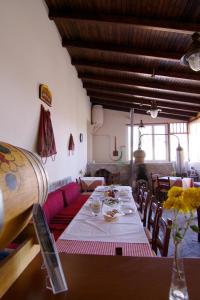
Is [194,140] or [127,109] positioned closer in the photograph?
[194,140]

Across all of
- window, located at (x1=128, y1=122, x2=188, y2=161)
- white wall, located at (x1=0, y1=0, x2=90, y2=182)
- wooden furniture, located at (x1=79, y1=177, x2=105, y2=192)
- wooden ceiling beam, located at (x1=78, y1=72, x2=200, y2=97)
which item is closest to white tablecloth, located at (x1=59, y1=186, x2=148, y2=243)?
white wall, located at (x1=0, y1=0, x2=90, y2=182)

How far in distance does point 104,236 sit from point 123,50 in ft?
11.2

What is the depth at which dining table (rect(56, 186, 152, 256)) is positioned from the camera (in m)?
1.39

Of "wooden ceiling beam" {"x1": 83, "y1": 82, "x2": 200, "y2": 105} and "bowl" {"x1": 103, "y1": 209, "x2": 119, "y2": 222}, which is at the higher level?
"wooden ceiling beam" {"x1": 83, "y1": 82, "x2": 200, "y2": 105}

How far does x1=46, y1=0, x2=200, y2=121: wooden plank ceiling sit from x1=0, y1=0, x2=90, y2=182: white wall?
45cm

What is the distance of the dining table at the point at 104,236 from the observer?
54.6 inches

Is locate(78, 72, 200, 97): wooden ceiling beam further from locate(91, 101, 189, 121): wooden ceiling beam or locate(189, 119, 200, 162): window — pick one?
locate(91, 101, 189, 121): wooden ceiling beam

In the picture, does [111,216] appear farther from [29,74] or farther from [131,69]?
[131,69]

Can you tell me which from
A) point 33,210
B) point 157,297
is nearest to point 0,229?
point 33,210

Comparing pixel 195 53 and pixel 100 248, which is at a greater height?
pixel 195 53

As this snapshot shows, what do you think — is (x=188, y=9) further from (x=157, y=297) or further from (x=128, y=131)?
(x=128, y=131)

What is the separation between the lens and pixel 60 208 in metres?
3.31

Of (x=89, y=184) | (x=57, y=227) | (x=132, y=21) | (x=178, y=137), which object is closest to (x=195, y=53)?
(x=132, y=21)

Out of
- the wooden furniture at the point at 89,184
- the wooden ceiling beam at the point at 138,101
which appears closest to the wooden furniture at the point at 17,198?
the wooden furniture at the point at 89,184
